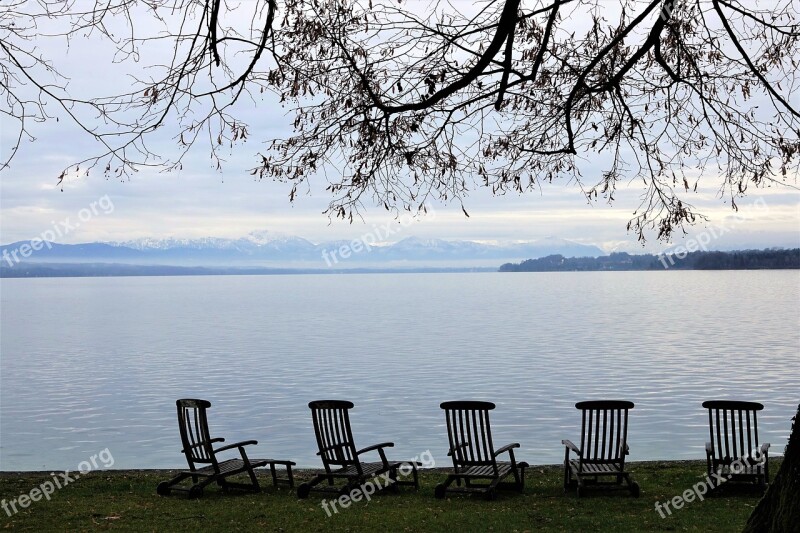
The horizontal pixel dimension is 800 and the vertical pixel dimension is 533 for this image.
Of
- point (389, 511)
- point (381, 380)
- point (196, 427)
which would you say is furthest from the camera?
point (381, 380)

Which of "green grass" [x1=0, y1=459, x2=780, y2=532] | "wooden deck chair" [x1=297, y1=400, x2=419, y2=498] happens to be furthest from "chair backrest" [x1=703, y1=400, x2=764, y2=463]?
"wooden deck chair" [x1=297, y1=400, x2=419, y2=498]

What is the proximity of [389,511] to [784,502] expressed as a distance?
454 cm

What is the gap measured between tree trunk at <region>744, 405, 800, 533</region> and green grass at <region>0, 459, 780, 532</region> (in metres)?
2.62

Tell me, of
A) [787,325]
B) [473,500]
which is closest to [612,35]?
[473,500]

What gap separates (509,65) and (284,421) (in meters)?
15.7

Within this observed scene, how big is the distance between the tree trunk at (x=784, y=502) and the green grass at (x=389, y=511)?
262cm

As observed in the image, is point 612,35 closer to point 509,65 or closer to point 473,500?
point 509,65

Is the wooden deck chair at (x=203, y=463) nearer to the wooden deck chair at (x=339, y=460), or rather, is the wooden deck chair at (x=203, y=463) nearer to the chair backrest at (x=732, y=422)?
the wooden deck chair at (x=339, y=460)

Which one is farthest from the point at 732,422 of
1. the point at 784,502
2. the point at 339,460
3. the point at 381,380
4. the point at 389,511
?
the point at 381,380

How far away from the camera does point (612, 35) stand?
356 inches

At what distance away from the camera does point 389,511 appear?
9.03 m

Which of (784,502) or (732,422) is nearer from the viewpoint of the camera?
(784,502)

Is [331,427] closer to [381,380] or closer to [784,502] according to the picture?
[784,502]

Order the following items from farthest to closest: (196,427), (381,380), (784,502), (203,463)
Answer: (381,380) < (203,463) < (196,427) < (784,502)
